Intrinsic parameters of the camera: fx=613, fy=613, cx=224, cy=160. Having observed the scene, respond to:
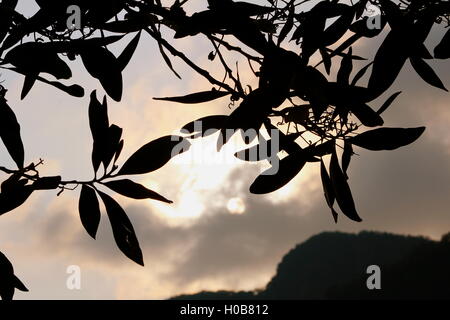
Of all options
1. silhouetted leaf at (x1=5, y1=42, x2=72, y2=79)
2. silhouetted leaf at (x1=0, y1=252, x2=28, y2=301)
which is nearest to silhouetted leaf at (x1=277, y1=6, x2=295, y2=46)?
silhouetted leaf at (x1=5, y1=42, x2=72, y2=79)

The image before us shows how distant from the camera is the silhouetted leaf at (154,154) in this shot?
1.32 metres

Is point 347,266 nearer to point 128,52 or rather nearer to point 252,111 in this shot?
point 128,52

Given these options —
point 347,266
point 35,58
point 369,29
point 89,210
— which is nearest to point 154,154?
point 89,210

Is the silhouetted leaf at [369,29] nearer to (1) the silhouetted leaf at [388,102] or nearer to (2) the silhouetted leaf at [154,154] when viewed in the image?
(1) the silhouetted leaf at [388,102]

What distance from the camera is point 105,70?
131 cm

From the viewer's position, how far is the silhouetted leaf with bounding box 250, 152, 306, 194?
1.28 m

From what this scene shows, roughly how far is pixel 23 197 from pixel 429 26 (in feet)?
3.08

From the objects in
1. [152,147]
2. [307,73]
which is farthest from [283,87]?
[152,147]

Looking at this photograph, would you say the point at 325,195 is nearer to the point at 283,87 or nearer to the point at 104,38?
the point at 283,87

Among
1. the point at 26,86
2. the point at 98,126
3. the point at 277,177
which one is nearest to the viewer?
the point at 277,177

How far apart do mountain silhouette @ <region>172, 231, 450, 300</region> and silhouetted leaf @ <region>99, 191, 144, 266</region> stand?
36.7 meters

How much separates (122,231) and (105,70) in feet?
1.24

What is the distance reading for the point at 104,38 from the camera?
1.40 metres
